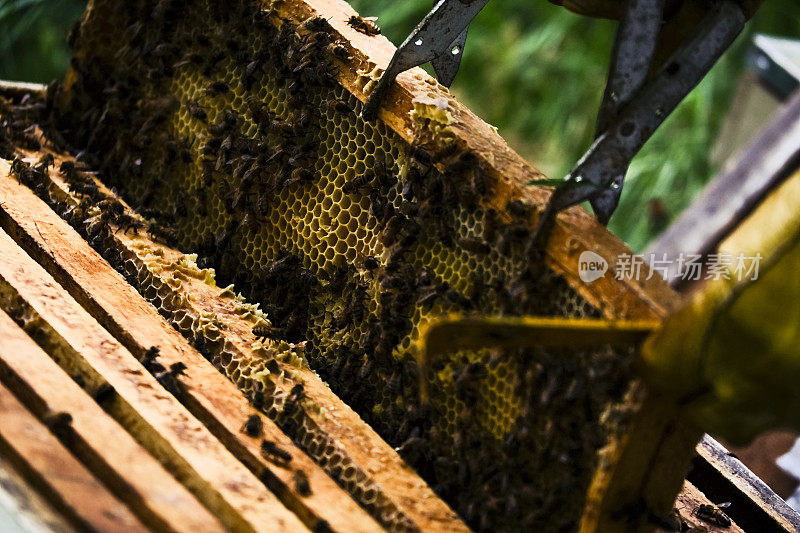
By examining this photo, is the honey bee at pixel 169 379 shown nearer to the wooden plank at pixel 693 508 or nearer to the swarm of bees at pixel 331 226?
the swarm of bees at pixel 331 226

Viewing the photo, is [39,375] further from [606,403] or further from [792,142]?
[792,142]

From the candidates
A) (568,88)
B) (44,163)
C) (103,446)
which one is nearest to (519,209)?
(103,446)

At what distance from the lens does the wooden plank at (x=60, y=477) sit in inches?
54.5

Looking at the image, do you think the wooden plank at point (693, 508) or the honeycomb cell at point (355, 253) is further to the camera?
the wooden plank at point (693, 508)

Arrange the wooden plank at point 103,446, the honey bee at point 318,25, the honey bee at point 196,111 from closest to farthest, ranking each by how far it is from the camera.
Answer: the wooden plank at point 103,446 < the honey bee at point 318,25 < the honey bee at point 196,111

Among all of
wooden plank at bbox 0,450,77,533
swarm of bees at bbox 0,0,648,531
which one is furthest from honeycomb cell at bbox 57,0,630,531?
wooden plank at bbox 0,450,77,533

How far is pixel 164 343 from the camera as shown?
216 centimetres

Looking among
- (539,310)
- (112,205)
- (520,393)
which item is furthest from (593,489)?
(112,205)

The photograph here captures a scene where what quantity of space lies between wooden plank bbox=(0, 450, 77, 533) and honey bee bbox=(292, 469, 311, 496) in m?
0.56

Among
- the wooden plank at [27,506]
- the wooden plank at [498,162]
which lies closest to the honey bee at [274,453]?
the wooden plank at [27,506]

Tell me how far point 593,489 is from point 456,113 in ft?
3.73

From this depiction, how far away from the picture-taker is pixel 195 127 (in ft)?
9.37

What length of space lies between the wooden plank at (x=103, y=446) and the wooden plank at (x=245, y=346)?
1.31 feet

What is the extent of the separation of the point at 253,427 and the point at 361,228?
78 centimetres
